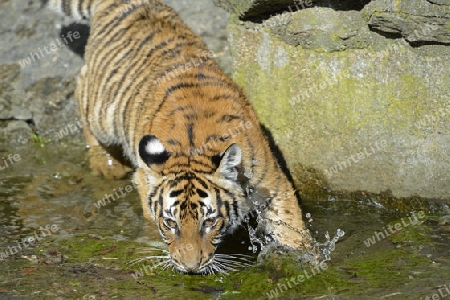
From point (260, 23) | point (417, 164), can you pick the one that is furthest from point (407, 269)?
point (260, 23)

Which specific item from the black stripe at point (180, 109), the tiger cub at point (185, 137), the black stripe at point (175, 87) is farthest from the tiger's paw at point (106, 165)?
the black stripe at point (180, 109)

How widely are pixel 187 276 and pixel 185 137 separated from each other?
2.65 ft

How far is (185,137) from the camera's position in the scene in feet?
14.3

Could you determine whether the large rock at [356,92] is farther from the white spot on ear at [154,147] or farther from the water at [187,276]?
the white spot on ear at [154,147]

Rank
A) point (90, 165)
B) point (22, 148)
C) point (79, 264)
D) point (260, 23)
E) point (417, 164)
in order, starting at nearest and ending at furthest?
point (79, 264), point (417, 164), point (260, 23), point (90, 165), point (22, 148)

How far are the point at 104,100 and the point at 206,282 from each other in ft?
7.41

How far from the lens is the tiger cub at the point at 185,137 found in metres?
4.12

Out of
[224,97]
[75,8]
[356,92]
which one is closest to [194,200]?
[224,97]

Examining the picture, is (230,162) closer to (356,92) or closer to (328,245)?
(328,245)

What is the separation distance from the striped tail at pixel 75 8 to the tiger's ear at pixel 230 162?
106 inches

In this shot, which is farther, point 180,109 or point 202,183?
point 180,109

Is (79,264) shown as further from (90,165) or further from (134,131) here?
(90,165)

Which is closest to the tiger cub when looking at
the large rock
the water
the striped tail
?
the water

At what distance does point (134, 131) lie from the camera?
5289 mm
